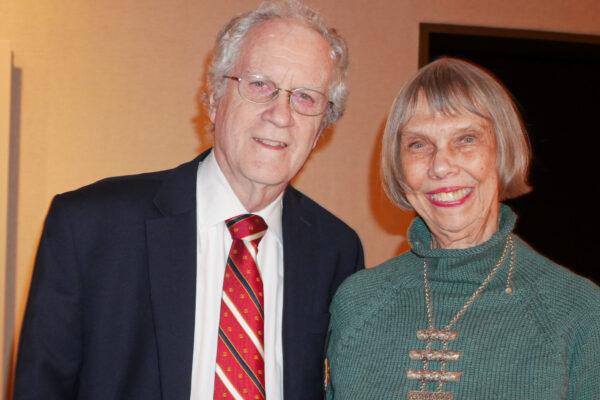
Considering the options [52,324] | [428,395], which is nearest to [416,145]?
[428,395]

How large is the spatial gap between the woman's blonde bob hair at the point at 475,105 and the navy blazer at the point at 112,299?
70 cm

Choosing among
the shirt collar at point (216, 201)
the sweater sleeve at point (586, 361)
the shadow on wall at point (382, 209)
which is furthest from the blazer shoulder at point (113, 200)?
the shadow on wall at point (382, 209)

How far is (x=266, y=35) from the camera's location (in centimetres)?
202

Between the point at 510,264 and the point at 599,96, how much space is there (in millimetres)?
2501

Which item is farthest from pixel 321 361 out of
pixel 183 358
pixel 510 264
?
pixel 510 264

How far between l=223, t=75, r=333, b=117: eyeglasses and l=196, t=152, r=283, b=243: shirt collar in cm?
24

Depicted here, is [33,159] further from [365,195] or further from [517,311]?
[517,311]

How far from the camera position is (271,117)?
1931mm

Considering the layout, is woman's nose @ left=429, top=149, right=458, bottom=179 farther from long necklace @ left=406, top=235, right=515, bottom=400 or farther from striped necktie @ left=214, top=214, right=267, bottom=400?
striped necktie @ left=214, top=214, right=267, bottom=400

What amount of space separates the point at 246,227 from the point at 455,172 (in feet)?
2.00

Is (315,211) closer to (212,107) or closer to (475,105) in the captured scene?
(212,107)

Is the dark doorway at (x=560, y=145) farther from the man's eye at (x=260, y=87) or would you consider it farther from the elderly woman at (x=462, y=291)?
the man's eye at (x=260, y=87)

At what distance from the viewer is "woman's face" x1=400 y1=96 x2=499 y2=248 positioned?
73.4 inches

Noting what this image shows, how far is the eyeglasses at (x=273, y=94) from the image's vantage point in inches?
77.3
